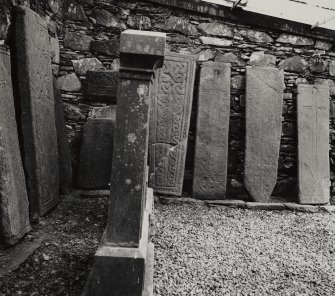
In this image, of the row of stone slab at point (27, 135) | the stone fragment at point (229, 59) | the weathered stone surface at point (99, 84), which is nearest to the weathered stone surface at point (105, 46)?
the weathered stone surface at point (99, 84)

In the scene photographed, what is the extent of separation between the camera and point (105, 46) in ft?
11.8

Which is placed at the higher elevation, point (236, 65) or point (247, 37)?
point (247, 37)

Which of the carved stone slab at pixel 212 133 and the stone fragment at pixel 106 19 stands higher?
the stone fragment at pixel 106 19

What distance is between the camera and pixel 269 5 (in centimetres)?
369

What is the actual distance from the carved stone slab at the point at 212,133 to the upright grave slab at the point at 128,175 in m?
2.06

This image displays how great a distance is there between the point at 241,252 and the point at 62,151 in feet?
6.63

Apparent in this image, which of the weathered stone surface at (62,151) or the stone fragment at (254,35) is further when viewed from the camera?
the stone fragment at (254,35)

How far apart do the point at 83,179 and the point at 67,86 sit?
1.10 m

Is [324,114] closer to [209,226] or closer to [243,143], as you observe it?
[243,143]

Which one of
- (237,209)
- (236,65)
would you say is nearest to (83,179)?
(237,209)

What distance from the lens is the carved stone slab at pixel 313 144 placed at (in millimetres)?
3737

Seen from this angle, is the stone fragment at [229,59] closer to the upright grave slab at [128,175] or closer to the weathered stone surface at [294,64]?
the weathered stone surface at [294,64]

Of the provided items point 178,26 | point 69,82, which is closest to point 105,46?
point 69,82

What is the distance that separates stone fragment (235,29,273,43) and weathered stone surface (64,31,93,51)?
182cm
